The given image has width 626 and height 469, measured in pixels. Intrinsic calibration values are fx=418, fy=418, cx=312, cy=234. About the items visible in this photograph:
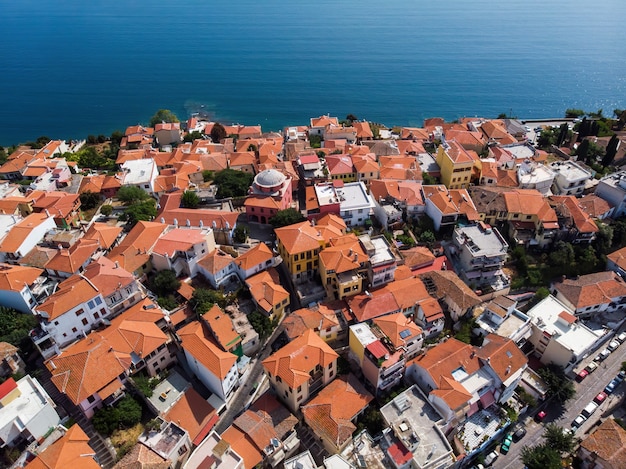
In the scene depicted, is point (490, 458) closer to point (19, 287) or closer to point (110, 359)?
point (110, 359)

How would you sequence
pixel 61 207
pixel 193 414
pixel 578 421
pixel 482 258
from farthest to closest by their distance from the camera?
pixel 61 207 < pixel 482 258 < pixel 578 421 < pixel 193 414

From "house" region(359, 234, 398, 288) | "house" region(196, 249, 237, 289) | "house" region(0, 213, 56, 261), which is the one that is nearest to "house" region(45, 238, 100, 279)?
"house" region(0, 213, 56, 261)

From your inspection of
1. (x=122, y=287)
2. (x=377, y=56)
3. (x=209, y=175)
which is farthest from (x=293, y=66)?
(x=122, y=287)

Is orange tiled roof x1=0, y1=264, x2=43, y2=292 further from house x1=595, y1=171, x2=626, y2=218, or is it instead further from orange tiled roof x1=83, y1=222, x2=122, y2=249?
house x1=595, y1=171, x2=626, y2=218

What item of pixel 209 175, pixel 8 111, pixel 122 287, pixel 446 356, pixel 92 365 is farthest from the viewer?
pixel 8 111

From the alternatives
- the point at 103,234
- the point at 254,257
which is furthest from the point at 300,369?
the point at 103,234

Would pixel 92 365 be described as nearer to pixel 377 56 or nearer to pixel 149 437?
pixel 149 437

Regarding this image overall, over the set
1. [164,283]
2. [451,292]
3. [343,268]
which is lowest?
[164,283]
